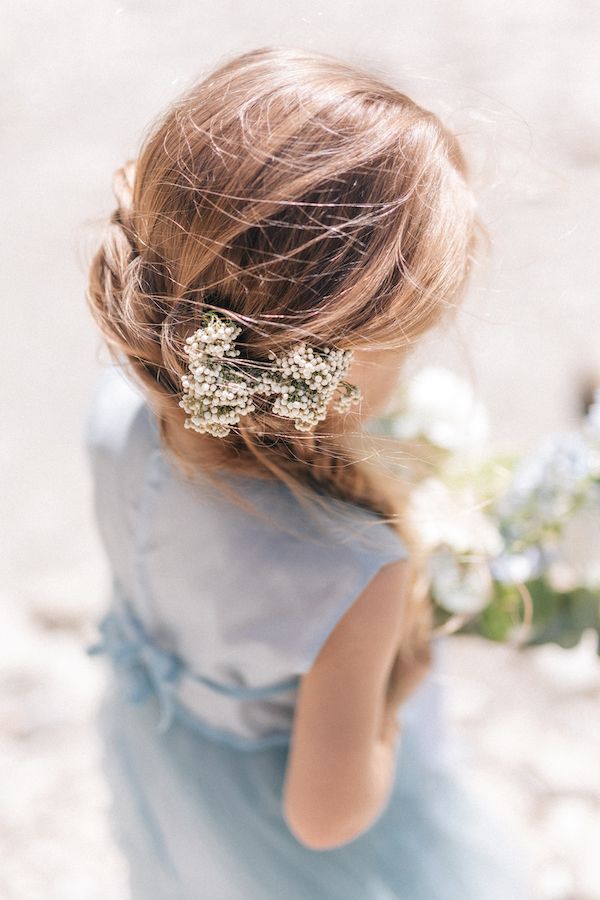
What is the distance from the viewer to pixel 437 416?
1220 mm

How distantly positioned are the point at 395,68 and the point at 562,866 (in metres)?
1.35

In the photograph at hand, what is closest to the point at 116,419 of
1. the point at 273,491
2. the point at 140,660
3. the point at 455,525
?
the point at 273,491

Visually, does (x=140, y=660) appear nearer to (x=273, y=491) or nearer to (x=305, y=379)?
(x=273, y=491)

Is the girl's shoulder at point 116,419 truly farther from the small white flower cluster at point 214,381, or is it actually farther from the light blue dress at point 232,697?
the small white flower cluster at point 214,381

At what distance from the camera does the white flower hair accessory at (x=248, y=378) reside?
644 mm

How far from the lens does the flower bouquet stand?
1.07 metres

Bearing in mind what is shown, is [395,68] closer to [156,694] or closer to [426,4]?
[156,694]

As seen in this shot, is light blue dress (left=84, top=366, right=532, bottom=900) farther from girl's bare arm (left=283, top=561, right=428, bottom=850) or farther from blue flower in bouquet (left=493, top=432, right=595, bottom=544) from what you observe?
blue flower in bouquet (left=493, top=432, right=595, bottom=544)

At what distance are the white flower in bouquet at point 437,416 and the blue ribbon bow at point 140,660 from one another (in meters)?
0.44

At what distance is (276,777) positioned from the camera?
3.57 feet

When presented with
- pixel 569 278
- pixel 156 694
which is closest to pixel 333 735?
pixel 156 694

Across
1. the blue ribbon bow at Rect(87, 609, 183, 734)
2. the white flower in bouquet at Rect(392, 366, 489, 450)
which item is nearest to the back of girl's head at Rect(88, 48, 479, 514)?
the blue ribbon bow at Rect(87, 609, 183, 734)

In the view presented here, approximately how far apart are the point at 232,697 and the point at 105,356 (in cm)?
94

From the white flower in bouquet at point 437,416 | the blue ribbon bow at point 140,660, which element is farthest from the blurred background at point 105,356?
the blue ribbon bow at point 140,660
